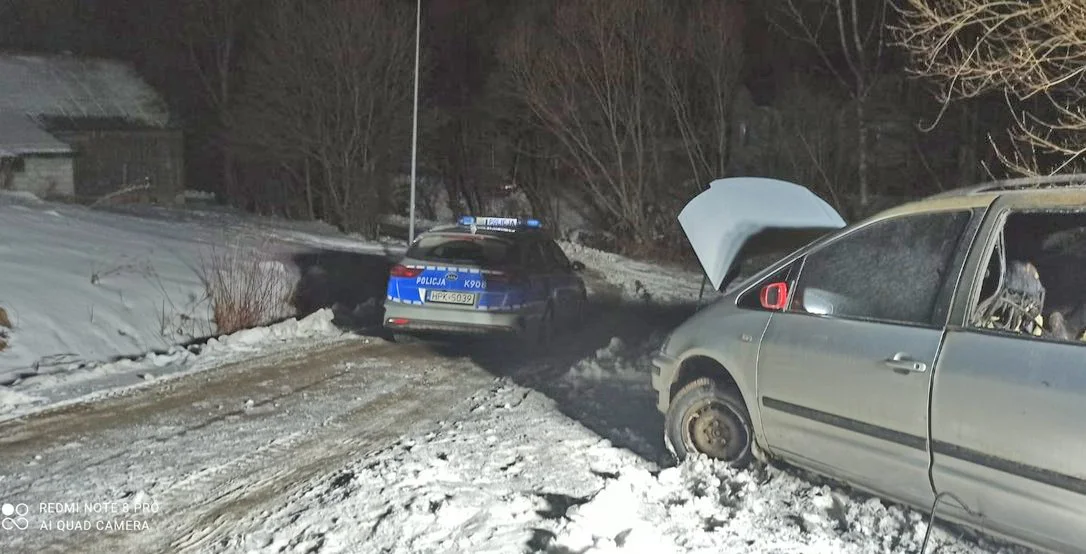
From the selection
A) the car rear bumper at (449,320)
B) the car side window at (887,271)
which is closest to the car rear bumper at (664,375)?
the car side window at (887,271)

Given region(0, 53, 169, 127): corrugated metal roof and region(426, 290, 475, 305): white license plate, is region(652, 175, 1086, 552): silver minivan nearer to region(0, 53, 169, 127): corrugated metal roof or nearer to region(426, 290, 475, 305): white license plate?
region(426, 290, 475, 305): white license plate

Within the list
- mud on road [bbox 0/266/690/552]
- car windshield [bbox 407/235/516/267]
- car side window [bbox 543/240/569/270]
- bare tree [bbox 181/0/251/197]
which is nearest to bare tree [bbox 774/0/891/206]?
car side window [bbox 543/240/569/270]

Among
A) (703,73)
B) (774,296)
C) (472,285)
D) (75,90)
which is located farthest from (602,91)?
(75,90)

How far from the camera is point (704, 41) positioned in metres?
28.1

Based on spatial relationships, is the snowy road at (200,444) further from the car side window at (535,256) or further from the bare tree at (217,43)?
the bare tree at (217,43)

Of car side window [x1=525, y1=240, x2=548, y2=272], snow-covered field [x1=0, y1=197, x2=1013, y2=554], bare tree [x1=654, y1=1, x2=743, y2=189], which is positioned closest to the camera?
snow-covered field [x1=0, y1=197, x2=1013, y2=554]

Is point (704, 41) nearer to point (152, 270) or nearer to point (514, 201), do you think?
point (514, 201)

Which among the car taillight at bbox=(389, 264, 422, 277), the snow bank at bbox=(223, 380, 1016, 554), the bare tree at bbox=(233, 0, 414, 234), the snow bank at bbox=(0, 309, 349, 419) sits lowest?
the snow bank at bbox=(0, 309, 349, 419)

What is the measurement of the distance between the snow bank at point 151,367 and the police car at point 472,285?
147cm

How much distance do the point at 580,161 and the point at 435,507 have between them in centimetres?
2581

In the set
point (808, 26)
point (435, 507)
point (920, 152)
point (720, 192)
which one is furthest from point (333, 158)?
point (435, 507)

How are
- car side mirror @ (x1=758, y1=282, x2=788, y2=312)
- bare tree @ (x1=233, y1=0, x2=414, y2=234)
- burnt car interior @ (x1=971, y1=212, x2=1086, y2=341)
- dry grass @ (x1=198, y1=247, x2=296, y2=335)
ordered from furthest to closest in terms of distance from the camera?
bare tree @ (x1=233, y1=0, x2=414, y2=234) → dry grass @ (x1=198, y1=247, x2=296, y2=335) → car side mirror @ (x1=758, y1=282, x2=788, y2=312) → burnt car interior @ (x1=971, y1=212, x2=1086, y2=341)

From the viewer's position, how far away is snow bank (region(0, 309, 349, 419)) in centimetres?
744

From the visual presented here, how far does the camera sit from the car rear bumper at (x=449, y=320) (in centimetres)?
1000
